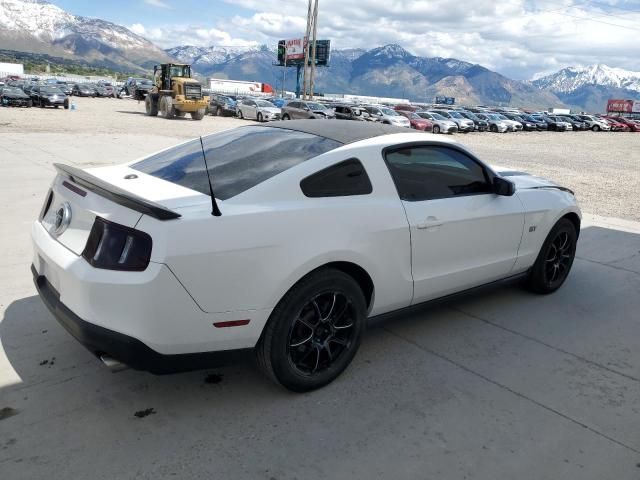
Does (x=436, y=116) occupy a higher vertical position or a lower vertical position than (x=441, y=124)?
higher

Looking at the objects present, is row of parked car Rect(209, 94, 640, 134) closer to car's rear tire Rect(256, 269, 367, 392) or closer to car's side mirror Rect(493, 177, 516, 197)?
car's side mirror Rect(493, 177, 516, 197)

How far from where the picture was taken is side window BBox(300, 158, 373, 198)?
2.98 metres

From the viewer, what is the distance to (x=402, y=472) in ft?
8.13

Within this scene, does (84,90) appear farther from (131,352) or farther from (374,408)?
(374,408)

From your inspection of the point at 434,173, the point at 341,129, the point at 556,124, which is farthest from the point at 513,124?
the point at 341,129

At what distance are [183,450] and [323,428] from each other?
704 millimetres

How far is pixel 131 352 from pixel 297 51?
Answer: 8785 cm

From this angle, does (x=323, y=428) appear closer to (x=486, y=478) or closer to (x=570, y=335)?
(x=486, y=478)

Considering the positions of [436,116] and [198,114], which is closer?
[198,114]

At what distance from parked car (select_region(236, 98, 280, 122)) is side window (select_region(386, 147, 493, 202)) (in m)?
29.2

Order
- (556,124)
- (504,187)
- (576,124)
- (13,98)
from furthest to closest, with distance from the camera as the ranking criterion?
1. (576,124)
2. (556,124)
3. (13,98)
4. (504,187)

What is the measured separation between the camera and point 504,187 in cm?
391

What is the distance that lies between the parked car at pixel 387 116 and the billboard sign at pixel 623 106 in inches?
2678

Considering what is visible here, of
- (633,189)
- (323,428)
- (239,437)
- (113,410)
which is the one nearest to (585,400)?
(323,428)
